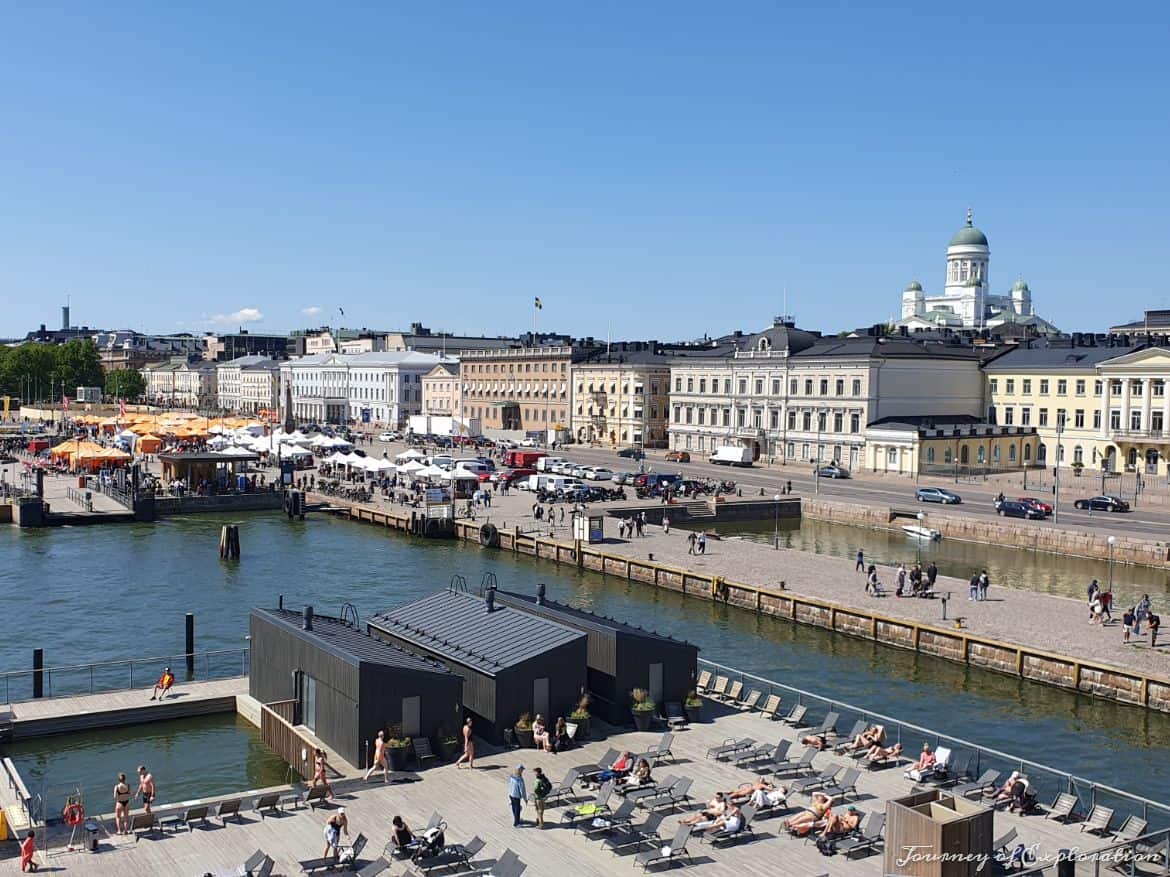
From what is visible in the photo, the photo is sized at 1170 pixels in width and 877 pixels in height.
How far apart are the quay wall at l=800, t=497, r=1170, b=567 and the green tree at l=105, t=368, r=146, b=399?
142622 millimetres

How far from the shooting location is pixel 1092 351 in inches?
3482

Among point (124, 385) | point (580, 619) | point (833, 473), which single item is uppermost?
point (124, 385)

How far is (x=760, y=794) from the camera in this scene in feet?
61.7

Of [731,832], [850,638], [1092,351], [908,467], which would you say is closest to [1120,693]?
[850,638]

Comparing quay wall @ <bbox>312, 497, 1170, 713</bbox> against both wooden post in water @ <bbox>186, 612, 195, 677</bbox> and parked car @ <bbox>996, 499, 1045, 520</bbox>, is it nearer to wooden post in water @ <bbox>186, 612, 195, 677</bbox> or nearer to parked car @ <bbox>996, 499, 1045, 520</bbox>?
wooden post in water @ <bbox>186, 612, 195, 677</bbox>

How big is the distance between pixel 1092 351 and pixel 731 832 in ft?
264

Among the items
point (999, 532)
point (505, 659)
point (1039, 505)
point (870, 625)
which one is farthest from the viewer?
point (1039, 505)

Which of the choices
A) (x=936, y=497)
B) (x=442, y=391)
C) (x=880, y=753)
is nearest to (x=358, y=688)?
(x=880, y=753)

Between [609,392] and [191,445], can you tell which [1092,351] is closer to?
[609,392]

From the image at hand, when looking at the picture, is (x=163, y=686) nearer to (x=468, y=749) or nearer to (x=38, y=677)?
(x=38, y=677)

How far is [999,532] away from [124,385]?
157020 millimetres

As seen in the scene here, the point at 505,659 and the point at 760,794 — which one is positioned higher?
the point at 505,659

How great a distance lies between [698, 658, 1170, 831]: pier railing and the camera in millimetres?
20484

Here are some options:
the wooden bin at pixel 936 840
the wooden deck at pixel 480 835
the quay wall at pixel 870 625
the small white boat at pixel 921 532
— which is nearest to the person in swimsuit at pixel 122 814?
the wooden deck at pixel 480 835
